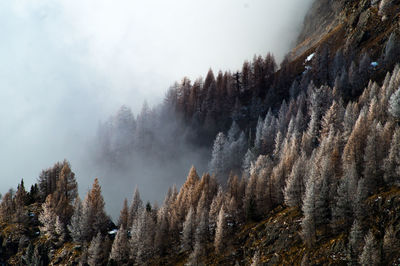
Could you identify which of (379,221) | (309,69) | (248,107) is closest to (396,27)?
(309,69)

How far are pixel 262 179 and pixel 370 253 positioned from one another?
36225 millimetres

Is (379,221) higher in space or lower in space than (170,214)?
lower

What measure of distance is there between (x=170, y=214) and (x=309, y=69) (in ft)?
307

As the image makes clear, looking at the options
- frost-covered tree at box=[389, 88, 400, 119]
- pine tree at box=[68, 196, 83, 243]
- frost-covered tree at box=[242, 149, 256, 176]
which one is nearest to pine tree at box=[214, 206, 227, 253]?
pine tree at box=[68, 196, 83, 243]

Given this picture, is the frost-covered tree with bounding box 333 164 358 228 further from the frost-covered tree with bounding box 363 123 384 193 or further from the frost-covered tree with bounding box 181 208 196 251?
the frost-covered tree with bounding box 181 208 196 251

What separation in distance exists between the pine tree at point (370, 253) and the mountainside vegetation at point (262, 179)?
5.4 inches

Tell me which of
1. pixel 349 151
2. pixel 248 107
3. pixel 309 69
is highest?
pixel 309 69

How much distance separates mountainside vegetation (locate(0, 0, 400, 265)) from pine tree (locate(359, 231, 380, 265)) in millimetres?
136

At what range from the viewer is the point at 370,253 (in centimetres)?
4947

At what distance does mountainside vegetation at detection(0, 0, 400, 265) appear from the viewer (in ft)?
205

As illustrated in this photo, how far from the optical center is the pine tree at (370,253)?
48.9 m

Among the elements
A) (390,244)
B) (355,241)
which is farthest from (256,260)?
(390,244)

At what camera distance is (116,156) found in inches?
6171

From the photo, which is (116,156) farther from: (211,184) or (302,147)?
(302,147)
